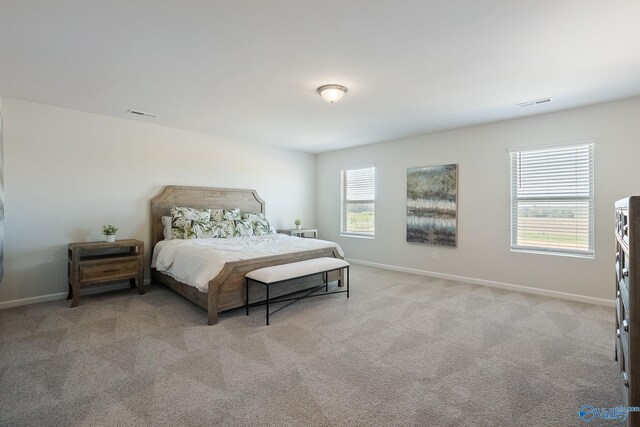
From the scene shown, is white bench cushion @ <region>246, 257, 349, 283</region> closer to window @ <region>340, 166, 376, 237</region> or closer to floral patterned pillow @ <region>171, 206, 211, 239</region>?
floral patterned pillow @ <region>171, 206, 211, 239</region>

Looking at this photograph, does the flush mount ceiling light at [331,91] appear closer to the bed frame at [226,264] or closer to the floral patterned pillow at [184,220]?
the bed frame at [226,264]

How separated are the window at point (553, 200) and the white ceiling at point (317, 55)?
625 mm

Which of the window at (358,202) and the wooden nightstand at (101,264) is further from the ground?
the window at (358,202)

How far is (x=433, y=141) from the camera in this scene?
16.4 ft

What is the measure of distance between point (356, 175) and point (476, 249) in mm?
2624

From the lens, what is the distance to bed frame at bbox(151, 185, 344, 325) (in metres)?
3.09

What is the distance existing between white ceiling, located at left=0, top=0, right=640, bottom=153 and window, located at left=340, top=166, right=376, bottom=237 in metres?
2.09

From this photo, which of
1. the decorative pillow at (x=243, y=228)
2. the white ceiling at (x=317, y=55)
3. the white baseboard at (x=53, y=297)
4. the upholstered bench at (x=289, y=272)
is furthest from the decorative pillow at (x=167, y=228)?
the upholstered bench at (x=289, y=272)

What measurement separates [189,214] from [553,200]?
4.90 meters

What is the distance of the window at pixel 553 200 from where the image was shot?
372 cm

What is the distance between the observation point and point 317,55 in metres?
2.49

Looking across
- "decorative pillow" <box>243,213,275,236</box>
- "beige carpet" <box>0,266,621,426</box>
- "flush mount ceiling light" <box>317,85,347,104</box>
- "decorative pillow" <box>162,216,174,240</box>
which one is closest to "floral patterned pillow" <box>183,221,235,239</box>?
"decorative pillow" <box>162,216,174,240</box>

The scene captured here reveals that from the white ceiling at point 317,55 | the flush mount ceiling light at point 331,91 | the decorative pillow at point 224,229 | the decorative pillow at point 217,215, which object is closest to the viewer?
the white ceiling at point 317,55
